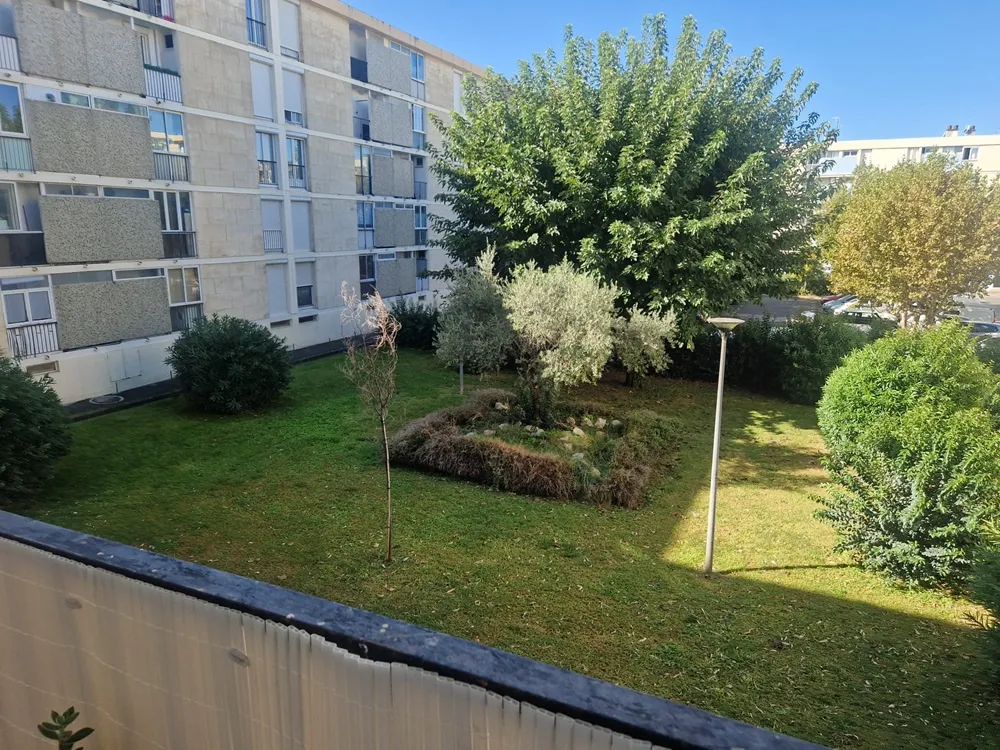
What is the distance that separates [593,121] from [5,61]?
42.9ft

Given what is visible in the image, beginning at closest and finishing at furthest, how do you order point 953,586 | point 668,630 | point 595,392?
point 668,630 → point 953,586 → point 595,392

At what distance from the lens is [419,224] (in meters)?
29.9

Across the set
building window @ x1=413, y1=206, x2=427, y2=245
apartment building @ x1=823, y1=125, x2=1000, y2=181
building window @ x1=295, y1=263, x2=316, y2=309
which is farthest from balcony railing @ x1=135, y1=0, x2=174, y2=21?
apartment building @ x1=823, y1=125, x2=1000, y2=181

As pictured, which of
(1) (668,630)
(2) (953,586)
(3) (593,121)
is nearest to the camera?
(1) (668,630)

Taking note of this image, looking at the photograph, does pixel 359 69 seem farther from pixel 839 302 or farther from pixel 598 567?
pixel 839 302

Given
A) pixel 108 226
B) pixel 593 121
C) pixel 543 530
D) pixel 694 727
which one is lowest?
pixel 543 530

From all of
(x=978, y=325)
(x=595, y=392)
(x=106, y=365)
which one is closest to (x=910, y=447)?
(x=595, y=392)

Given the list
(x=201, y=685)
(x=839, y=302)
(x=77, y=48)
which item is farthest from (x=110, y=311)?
(x=839, y=302)

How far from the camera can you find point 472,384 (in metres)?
18.2

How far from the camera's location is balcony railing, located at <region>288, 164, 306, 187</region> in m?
22.1

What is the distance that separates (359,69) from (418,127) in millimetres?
4550

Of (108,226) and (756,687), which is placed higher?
(108,226)

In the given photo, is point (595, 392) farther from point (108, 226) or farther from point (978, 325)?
point (978, 325)

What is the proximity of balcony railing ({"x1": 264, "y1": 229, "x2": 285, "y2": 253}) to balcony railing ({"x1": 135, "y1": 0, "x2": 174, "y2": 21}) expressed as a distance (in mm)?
6603
